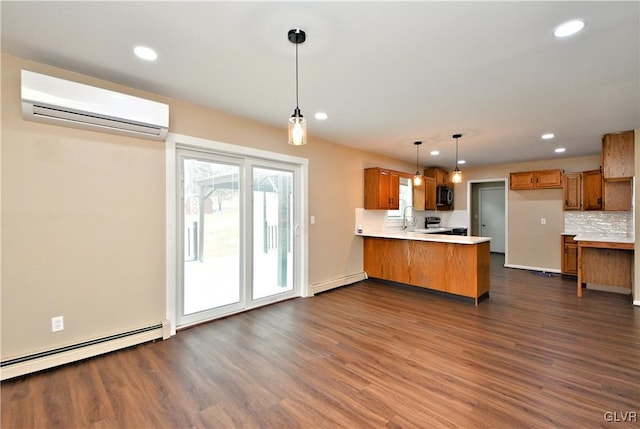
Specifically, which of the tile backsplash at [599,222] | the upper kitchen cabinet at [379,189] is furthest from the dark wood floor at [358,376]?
the tile backsplash at [599,222]

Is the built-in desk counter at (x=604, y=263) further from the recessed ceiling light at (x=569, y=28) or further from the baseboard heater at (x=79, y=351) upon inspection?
the baseboard heater at (x=79, y=351)

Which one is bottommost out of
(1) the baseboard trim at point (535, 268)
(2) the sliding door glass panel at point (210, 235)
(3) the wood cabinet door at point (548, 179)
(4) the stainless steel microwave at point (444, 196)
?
(1) the baseboard trim at point (535, 268)

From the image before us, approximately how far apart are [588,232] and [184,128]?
7508 millimetres

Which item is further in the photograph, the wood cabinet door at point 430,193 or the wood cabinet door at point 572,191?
the wood cabinet door at point 430,193

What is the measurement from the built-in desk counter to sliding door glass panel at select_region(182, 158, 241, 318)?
17.0 ft

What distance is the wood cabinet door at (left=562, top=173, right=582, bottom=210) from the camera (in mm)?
5867

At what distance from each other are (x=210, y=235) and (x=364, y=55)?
257 centimetres

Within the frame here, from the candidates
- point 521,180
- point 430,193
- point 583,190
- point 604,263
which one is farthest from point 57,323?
point 583,190

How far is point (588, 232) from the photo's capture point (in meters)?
5.91

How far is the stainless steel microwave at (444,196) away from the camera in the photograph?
23.6ft

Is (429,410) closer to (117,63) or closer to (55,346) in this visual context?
(55,346)

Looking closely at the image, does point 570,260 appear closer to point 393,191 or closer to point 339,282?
point 393,191

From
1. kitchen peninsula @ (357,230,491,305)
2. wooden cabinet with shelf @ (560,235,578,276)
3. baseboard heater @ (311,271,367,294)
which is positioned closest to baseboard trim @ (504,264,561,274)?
wooden cabinet with shelf @ (560,235,578,276)

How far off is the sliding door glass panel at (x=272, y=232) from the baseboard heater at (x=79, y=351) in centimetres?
132
